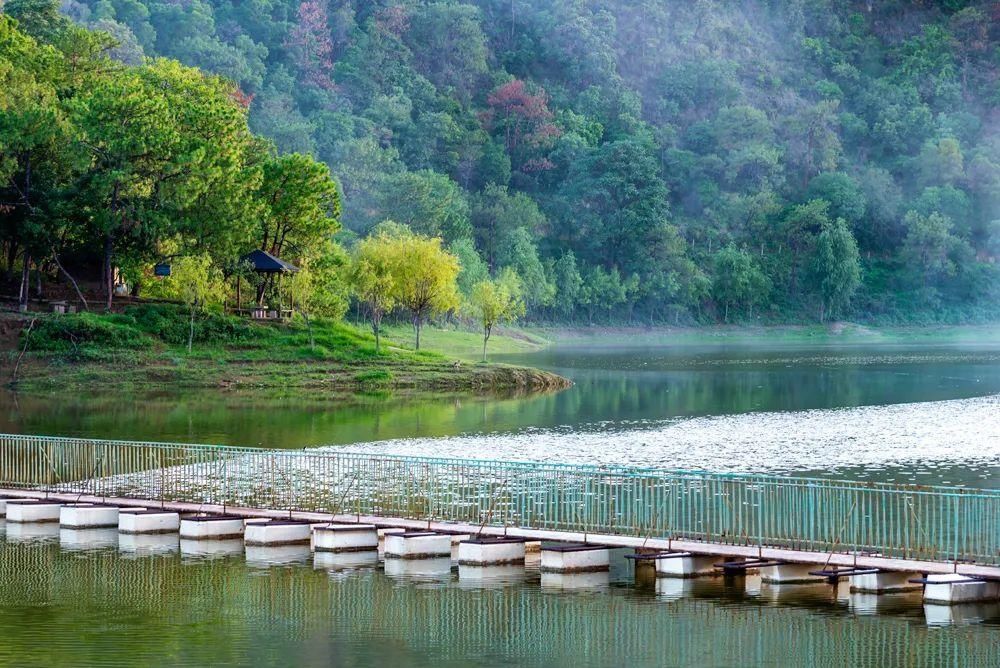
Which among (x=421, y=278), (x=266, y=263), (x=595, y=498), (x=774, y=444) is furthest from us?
(x=421, y=278)

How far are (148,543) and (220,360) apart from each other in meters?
45.0

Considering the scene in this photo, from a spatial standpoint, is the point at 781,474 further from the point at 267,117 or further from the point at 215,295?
the point at 267,117

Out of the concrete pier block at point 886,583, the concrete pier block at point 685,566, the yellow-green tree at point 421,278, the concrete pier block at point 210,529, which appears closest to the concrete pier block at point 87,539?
the concrete pier block at point 210,529

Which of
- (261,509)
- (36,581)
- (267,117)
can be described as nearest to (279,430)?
(261,509)

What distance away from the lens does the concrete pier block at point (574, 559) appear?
28500mm

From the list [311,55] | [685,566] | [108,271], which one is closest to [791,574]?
[685,566]

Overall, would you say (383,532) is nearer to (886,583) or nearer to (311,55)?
(886,583)

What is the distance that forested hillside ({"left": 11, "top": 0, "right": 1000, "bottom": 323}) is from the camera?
15850 centimetres

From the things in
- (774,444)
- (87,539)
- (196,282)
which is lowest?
(774,444)

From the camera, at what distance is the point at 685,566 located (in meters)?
28.1

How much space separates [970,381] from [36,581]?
68952 millimetres

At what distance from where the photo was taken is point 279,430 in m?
58.4

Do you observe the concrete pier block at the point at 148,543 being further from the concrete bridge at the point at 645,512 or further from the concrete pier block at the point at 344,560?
the concrete pier block at the point at 344,560

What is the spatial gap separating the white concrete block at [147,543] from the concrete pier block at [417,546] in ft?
16.0
